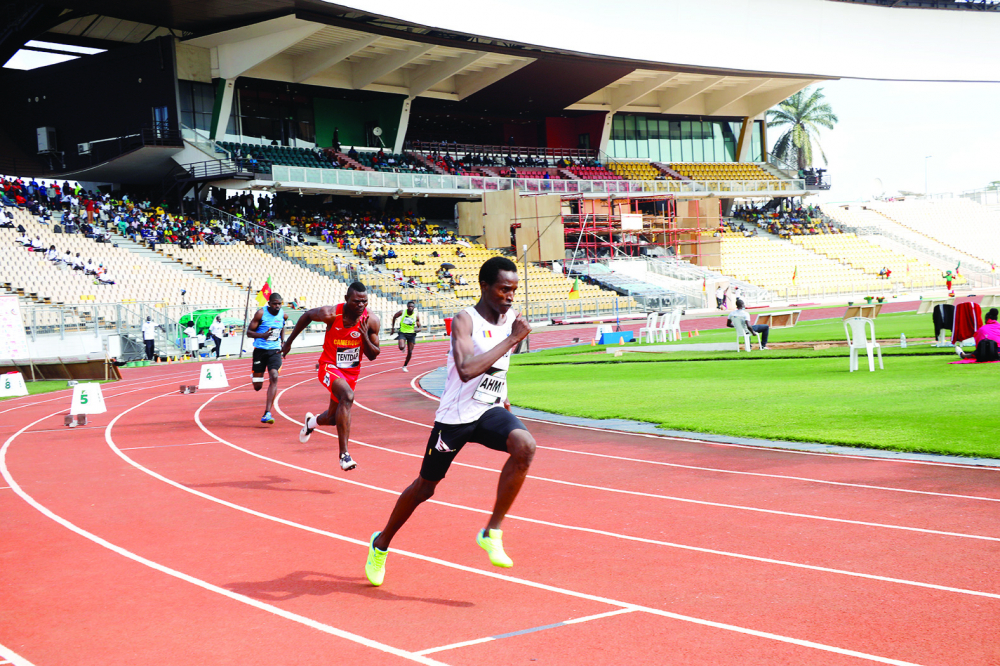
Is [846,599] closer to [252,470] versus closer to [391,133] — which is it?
[252,470]

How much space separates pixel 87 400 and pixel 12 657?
40.7ft

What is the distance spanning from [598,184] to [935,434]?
4979 cm

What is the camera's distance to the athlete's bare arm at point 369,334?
966 centimetres

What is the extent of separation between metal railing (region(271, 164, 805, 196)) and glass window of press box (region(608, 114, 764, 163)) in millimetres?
6763

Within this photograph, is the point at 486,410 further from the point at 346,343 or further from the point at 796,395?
the point at 796,395

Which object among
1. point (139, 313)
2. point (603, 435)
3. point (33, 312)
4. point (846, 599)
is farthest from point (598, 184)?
point (846, 599)

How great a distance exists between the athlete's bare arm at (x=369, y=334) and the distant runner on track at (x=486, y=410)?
4171mm

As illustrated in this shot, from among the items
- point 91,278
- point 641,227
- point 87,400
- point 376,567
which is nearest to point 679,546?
point 376,567

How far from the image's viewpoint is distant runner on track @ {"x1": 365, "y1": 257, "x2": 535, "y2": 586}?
5359 millimetres

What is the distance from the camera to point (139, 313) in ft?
102

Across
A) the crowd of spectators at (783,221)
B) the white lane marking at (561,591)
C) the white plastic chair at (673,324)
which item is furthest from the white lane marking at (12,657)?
the crowd of spectators at (783,221)

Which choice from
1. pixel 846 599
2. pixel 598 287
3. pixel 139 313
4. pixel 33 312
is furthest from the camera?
pixel 598 287

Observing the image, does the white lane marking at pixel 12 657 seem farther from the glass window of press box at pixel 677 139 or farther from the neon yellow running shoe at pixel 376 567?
the glass window of press box at pixel 677 139

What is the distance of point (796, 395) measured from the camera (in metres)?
14.0
